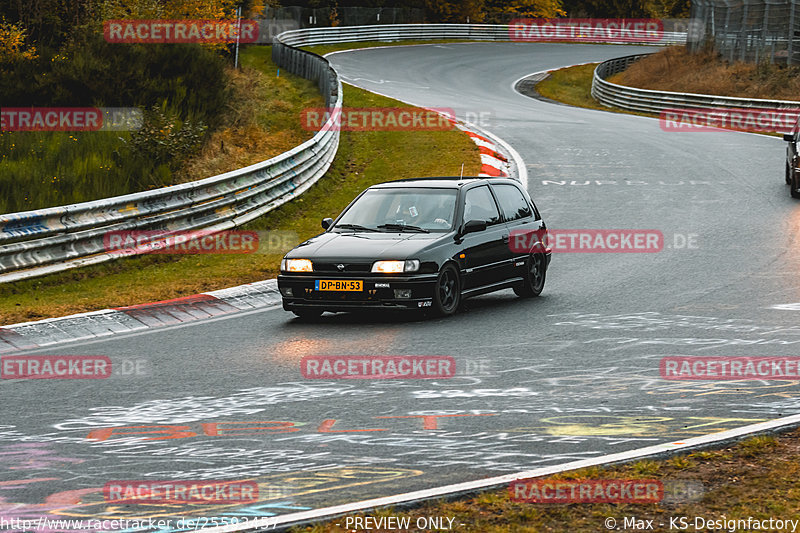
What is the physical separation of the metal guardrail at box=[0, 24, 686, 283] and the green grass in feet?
0.58

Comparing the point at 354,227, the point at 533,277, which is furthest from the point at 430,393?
the point at 533,277

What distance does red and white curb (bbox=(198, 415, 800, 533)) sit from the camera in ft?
17.3

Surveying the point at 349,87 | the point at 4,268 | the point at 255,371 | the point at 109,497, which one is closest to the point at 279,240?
the point at 4,268

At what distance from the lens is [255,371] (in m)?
→ 9.47

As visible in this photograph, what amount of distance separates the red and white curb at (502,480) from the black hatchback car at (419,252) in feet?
17.0

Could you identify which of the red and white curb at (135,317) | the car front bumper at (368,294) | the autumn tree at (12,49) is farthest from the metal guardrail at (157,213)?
the autumn tree at (12,49)

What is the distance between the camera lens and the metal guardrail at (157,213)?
13.5m

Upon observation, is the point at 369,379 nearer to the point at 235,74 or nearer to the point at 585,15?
the point at 235,74

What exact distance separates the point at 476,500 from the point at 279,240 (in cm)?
1212

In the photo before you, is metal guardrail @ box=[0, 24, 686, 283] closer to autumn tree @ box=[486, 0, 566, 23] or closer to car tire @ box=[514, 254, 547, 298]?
car tire @ box=[514, 254, 547, 298]

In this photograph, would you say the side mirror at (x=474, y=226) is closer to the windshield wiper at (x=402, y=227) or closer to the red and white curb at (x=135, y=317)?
the windshield wiper at (x=402, y=227)

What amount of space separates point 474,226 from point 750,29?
111 ft

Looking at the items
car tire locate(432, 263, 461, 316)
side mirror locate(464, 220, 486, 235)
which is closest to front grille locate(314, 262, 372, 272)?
car tire locate(432, 263, 461, 316)

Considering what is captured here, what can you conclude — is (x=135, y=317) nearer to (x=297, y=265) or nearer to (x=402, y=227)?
(x=297, y=265)
